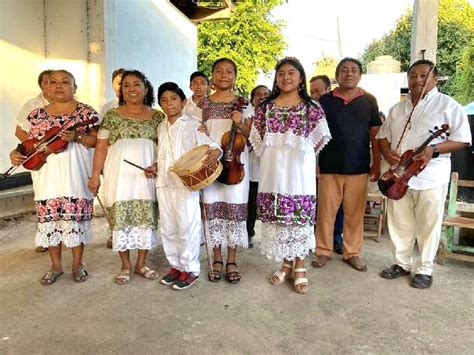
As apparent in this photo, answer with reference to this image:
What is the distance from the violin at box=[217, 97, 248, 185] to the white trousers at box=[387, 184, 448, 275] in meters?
1.40

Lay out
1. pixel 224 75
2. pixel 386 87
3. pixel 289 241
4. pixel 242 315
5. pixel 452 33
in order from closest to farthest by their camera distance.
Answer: pixel 242 315 < pixel 289 241 < pixel 224 75 < pixel 386 87 < pixel 452 33

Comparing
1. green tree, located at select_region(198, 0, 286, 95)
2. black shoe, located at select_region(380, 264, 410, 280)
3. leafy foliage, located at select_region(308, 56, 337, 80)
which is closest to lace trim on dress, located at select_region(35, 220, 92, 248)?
black shoe, located at select_region(380, 264, 410, 280)

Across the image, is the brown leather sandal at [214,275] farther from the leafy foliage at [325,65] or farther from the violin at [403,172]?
the leafy foliage at [325,65]

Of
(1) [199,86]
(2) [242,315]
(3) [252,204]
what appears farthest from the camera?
(1) [199,86]

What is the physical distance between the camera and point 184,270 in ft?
11.6

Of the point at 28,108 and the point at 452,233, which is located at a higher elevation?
the point at 28,108

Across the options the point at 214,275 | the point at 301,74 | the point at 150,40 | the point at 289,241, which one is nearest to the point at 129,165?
the point at 214,275

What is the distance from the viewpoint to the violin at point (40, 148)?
3344 mm

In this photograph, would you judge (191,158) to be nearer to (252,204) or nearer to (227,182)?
(227,182)

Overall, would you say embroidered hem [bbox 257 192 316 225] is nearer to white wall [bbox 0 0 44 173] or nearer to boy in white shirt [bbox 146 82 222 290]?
boy in white shirt [bbox 146 82 222 290]

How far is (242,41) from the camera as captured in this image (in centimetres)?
1745

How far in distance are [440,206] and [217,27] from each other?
15437 mm

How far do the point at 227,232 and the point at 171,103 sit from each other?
3.99 feet

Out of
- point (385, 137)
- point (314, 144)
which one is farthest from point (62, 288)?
point (385, 137)
